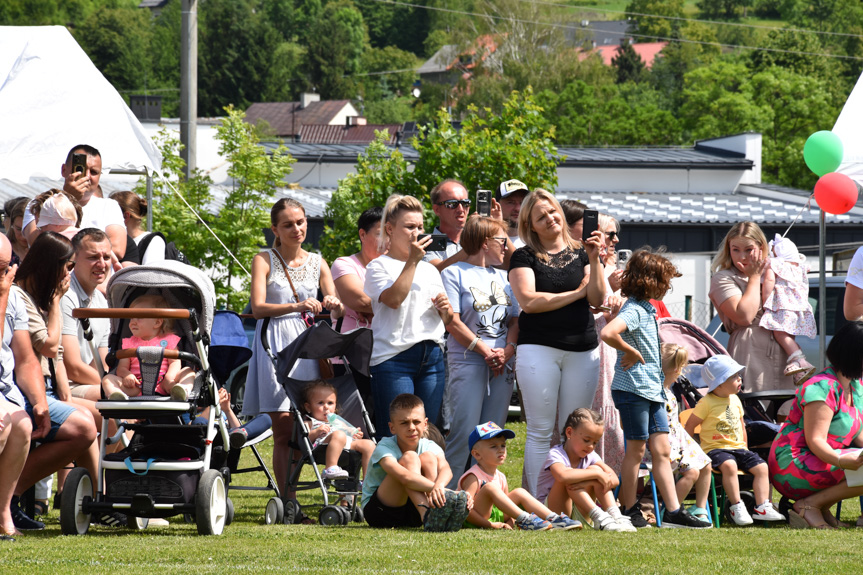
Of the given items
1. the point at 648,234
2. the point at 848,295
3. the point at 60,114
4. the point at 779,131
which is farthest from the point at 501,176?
the point at 779,131

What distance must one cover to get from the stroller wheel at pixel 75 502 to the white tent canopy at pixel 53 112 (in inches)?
183

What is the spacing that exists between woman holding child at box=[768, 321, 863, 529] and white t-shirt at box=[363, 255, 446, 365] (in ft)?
7.33

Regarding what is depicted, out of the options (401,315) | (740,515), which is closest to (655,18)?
(740,515)

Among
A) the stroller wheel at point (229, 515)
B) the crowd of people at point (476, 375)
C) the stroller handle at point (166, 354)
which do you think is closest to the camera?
the stroller handle at point (166, 354)

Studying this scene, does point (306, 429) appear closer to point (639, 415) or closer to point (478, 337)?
point (478, 337)

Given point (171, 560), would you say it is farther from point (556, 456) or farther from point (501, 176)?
point (501, 176)

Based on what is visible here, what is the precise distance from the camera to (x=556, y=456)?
21.0 ft

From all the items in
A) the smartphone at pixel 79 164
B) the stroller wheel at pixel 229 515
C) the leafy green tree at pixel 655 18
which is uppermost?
the leafy green tree at pixel 655 18

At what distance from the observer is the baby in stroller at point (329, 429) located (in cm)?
674

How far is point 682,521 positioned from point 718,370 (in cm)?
99

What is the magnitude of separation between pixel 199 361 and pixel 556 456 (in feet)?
6.76

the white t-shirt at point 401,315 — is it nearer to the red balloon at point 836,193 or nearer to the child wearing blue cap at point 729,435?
the child wearing blue cap at point 729,435

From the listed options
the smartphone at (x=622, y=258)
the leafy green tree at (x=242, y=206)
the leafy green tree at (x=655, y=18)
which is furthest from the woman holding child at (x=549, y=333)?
the leafy green tree at (x=655, y=18)

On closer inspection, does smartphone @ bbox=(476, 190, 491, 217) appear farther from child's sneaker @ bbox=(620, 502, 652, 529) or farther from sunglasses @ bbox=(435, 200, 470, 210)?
child's sneaker @ bbox=(620, 502, 652, 529)
